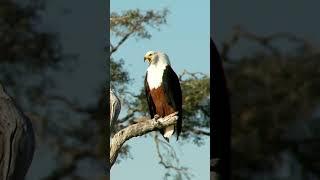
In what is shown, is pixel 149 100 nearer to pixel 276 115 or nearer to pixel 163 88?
pixel 163 88

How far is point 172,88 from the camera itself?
22.0 feet

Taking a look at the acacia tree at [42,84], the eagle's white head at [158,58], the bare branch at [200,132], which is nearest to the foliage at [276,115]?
the bare branch at [200,132]

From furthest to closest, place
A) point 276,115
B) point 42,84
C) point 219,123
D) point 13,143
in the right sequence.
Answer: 1. point 42,84
2. point 219,123
3. point 276,115
4. point 13,143

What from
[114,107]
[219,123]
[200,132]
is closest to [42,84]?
[114,107]

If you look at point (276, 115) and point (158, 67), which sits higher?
point (158, 67)

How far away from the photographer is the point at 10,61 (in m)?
6.92

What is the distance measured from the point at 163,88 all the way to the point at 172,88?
7 centimetres

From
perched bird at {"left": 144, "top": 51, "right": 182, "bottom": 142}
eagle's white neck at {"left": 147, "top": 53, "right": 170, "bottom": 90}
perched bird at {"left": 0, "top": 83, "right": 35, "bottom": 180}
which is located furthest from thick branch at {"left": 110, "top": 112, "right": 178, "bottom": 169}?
perched bird at {"left": 0, "top": 83, "right": 35, "bottom": 180}

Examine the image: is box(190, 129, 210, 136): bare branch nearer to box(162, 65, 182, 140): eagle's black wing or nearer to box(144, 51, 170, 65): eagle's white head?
box(162, 65, 182, 140): eagle's black wing

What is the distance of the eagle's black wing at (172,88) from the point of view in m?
6.66

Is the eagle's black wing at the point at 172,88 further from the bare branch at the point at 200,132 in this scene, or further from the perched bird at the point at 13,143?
the perched bird at the point at 13,143

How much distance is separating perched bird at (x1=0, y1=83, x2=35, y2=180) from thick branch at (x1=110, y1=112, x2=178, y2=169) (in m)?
0.84

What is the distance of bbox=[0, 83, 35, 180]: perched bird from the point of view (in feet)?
19.3

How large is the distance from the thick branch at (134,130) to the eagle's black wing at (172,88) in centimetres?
8
